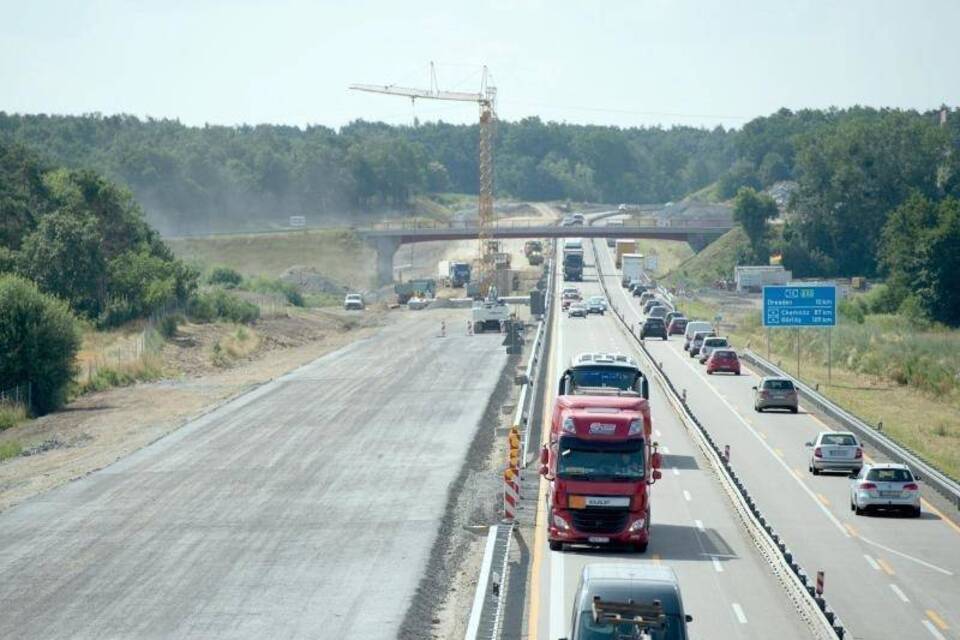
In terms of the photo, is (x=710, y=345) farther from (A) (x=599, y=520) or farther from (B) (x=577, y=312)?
(A) (x=599, y=520)

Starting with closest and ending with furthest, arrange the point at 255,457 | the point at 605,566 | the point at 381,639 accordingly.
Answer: the point at 605,566
the point at 381,639
the point at 255,457

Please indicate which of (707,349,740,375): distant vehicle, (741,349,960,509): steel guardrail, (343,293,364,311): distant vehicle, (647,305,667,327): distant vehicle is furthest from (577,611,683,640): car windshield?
(343,293,364,311): distant vehicle

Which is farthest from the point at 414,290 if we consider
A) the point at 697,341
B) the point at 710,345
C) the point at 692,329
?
the point at 710,345

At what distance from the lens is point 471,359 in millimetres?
80688

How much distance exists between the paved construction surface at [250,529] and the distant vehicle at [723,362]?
52.2ft

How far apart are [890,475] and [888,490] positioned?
40cm

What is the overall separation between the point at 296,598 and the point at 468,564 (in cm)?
413

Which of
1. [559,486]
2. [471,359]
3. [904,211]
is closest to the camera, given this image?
[559,486]

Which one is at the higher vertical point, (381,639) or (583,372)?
(583,372)

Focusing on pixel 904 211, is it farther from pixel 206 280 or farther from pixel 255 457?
pixel 255 457

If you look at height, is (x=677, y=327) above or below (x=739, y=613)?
below

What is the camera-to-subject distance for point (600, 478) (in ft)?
94.6

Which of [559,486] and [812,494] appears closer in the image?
[559,486]

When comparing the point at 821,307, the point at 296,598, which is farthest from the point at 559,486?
the point at 821,307
